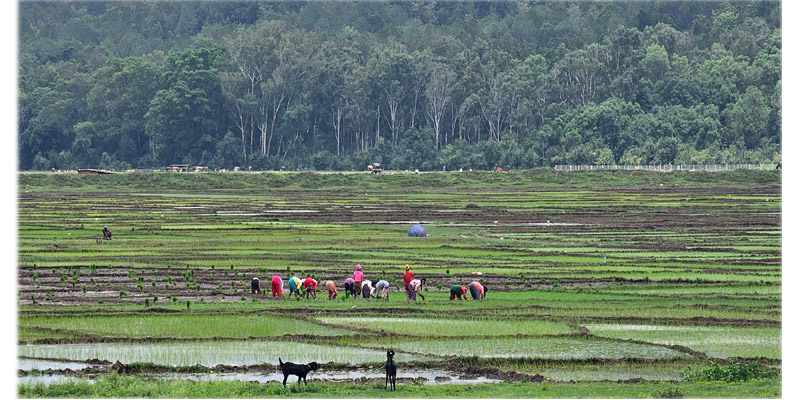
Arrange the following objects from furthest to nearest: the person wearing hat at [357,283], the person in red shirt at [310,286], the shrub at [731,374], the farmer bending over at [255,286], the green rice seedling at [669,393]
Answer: the farmer bending over at [255,286]
the person in red shirt at [310,286]
the person wearing hat at [357,283]
the shrub at [731,374]
the green rice seedling at [669,393]

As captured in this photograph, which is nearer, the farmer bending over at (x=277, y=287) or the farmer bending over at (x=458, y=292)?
the farmer bending over at (x=458, y=292)

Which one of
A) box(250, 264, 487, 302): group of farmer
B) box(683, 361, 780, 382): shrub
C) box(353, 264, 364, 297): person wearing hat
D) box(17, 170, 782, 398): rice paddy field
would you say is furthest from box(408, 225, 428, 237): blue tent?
box(683, 361, 780, 382): shrub

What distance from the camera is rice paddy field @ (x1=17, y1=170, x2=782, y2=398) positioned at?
25312mm

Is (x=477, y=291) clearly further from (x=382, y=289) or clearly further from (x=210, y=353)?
(x=210, y=353)

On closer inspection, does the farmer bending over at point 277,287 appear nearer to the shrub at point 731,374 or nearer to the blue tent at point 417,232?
the shrub at point 731,374

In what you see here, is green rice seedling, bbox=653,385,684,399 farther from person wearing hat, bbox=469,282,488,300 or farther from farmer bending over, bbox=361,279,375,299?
farmer bending over, bbox=361,279,375,299

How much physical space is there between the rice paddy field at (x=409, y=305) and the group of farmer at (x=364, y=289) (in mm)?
364

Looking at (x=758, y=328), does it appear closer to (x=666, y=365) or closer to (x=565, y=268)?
(x=666, y=365)

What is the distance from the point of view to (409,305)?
116 feet

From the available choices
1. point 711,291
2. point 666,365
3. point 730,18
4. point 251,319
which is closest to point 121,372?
point 251,319

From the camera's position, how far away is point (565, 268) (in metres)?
45.4

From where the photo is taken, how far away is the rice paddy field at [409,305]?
25312 mm

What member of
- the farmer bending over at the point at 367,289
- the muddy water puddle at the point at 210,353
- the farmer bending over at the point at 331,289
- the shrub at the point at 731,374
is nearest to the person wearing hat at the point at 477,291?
the farmer bending over at the point at 367,289

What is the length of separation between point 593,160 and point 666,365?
115459mm
